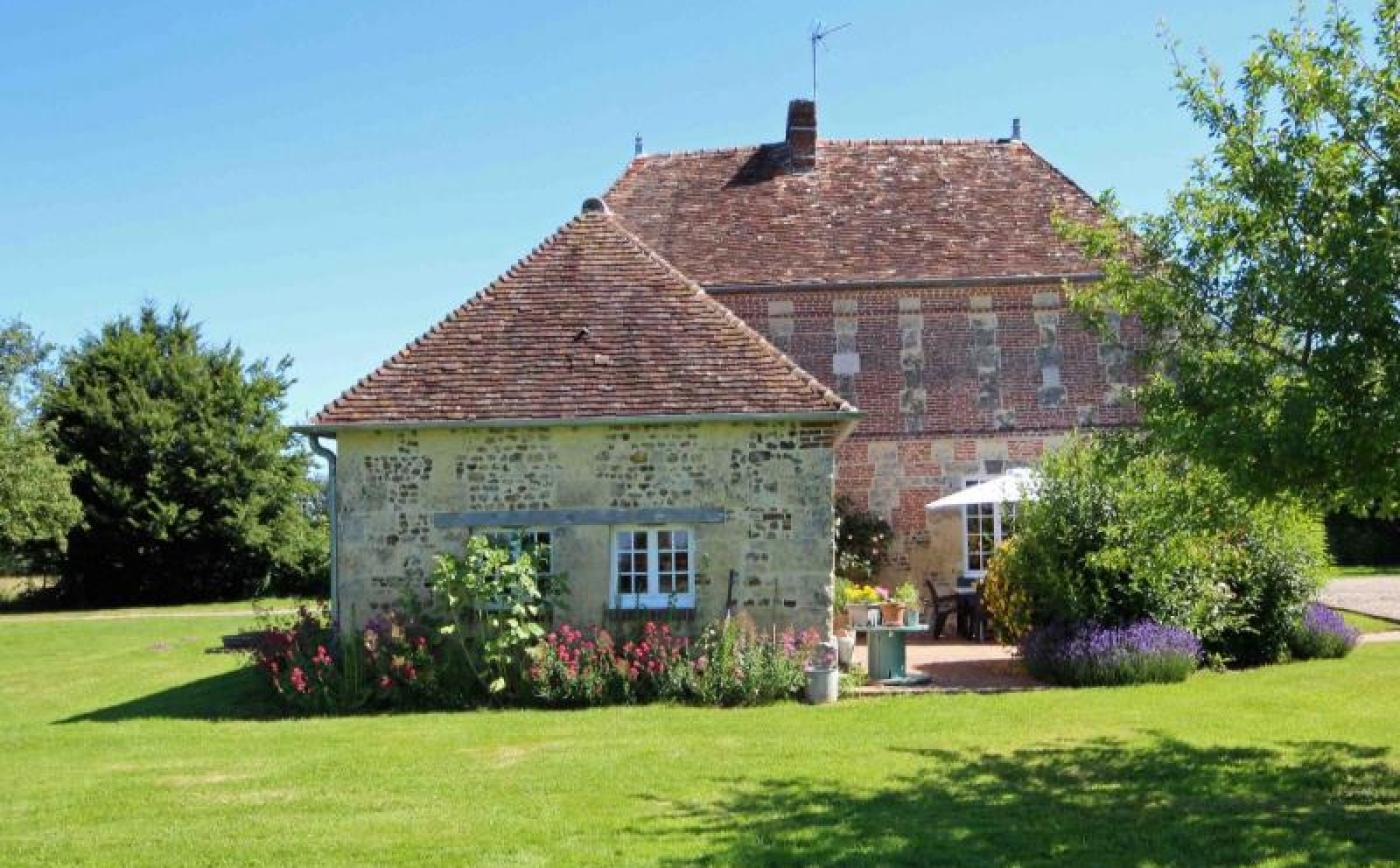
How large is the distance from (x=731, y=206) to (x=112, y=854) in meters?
16.6

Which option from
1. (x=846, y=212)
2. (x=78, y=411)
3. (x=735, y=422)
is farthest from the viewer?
(x=78, y=411)

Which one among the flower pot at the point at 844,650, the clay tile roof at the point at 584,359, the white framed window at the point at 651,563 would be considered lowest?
the flower pot at the point at 844,650

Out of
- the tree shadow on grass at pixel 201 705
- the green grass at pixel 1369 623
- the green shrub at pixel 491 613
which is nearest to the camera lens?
the green shrub at pixel 491 613

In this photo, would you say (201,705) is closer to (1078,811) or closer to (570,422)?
(570,422)

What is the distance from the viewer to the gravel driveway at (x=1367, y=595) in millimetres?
19719

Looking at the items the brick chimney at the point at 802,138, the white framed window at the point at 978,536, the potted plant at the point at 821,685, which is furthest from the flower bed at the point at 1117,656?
the brick chimney at the point at 802,138

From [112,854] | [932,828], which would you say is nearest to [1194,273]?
[932,828]

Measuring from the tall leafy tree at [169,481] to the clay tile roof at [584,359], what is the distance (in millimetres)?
23151

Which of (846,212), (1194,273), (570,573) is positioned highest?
(846,212)

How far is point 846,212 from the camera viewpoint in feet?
70.6

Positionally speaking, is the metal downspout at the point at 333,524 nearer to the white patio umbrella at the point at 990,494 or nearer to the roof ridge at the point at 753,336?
the roof ridge at the point at 753,336

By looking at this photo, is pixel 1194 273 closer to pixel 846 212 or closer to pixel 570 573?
pixel 570 573

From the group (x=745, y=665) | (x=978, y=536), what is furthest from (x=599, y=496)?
(x=978, y=536)

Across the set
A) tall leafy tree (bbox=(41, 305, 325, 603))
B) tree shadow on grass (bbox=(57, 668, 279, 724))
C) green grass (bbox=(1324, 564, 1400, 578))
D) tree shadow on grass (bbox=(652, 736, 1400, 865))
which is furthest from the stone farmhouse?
tall leafy tree (bbox=(41, 305, 325, 603))
